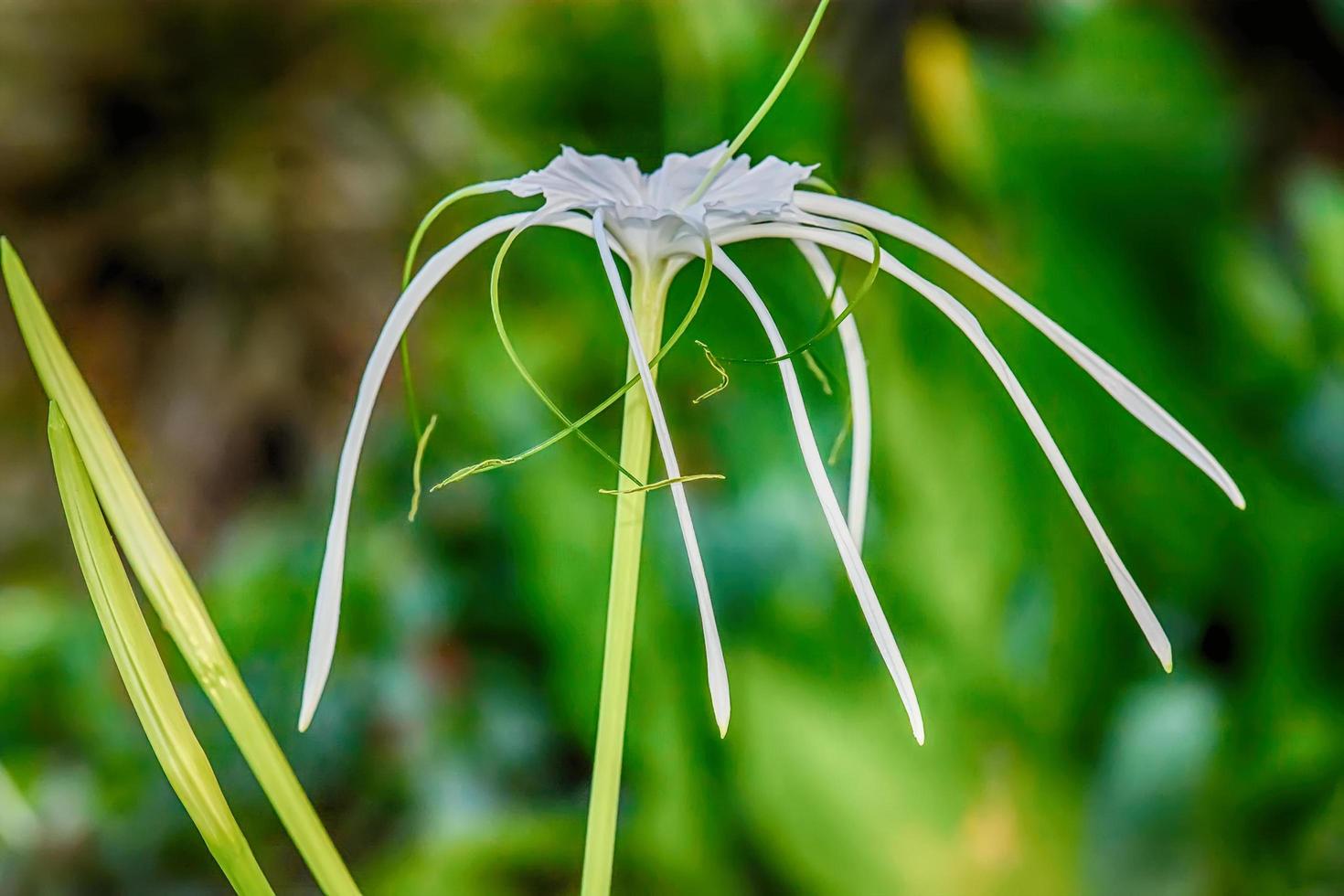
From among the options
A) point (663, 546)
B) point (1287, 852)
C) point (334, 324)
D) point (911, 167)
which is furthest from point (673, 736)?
point (334, 324)

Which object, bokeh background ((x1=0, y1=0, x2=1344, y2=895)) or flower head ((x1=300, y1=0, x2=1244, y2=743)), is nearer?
flower head ((x1=300, y1=0, x2=1244, y2=743))

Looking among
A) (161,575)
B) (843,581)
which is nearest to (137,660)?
(161,575)

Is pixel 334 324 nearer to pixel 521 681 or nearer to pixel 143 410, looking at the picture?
pixel 143 410

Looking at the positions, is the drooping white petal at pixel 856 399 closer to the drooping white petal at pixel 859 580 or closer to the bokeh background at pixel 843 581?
the drooping white petal at pixel 859 580

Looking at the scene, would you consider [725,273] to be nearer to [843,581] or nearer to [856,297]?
[856,297]

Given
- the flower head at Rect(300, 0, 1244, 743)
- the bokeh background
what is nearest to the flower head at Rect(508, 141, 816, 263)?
the flower head at Rect(300, 0, 1244, 743)

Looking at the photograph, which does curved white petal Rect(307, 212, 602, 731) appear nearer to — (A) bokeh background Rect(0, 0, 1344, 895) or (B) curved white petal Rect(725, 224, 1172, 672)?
(B) curved white petal Rect(725, 224, 1172, 672)
